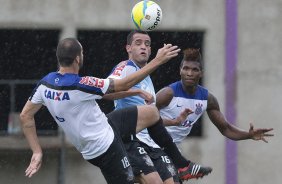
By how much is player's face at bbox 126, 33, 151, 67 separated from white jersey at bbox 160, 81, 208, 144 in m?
0.71

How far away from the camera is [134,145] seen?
→ 9391mm

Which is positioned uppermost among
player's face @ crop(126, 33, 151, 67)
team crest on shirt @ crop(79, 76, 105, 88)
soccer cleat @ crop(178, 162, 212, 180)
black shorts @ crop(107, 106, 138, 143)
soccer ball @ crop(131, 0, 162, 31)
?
soccer ball @ crop(131, 0, 162, 31)

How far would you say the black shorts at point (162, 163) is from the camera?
373 inches

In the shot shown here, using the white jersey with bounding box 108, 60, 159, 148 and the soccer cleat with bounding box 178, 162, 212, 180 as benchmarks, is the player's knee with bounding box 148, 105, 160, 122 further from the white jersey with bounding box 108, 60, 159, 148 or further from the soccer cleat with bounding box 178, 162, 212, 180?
the soccer cleat with bounding box 178, 162, 212, 180

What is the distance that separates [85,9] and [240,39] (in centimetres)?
270

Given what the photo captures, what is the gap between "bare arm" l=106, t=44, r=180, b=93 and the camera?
27.7 feet

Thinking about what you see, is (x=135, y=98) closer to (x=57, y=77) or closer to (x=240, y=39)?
(x=57, y=77)

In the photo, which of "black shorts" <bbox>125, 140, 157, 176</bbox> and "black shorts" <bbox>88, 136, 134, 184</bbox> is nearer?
"black shorts" <bbox>88, 136, 134, 184</bbox>

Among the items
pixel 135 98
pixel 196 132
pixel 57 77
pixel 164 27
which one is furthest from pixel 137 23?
pixel 196 132

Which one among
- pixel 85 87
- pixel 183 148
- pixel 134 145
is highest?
pixel 85 87

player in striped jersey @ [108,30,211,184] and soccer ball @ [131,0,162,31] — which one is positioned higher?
soccer ball @ [131,0,162,31]

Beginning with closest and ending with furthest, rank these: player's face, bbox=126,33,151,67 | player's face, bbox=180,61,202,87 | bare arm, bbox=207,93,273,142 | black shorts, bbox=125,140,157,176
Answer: black shorts, bbox=125,140,157,176, player's face, bbox=126,33,151,67, player's face, bbox=180,61,202,87, bare arm, bbox=207,93,273,142

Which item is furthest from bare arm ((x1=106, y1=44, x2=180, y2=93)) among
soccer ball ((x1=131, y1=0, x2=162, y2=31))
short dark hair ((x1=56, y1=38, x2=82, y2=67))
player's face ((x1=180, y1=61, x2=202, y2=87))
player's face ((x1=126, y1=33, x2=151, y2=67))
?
player's face ((x1=180, y1=61, x2=202, y2=87))

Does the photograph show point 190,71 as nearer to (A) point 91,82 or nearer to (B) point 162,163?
(B) point 162,163
